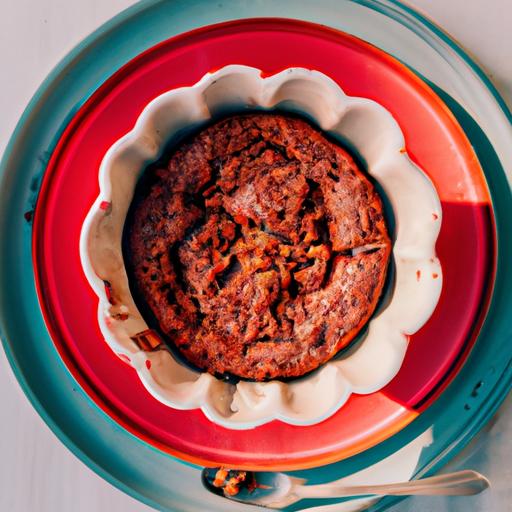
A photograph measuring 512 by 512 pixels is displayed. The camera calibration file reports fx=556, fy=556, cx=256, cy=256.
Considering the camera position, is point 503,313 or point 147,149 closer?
point 147,149

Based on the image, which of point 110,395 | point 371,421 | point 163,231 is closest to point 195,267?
point 163,231

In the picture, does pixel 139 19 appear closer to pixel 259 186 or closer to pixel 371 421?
pixel 259 186

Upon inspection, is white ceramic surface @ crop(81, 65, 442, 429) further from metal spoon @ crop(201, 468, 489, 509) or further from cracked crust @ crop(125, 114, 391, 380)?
metal spoon @ crop(201, 468, 489, 509)

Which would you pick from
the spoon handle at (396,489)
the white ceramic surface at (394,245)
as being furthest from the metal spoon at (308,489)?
the white ceramic surface at (394,245)

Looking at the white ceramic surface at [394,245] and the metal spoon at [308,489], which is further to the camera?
the metal spoon at [308,489]

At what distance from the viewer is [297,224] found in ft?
3.80

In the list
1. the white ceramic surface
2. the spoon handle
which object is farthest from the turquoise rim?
the white ceramic surface

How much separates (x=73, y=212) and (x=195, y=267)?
28cm

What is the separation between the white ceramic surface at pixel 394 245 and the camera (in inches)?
38.3

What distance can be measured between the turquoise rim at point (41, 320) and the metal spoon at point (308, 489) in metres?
0.03

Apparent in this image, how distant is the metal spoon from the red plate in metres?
0.09

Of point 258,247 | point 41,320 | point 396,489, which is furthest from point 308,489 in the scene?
point 41,320

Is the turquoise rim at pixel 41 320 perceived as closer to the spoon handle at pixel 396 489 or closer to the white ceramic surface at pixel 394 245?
the spoon handle at pixel 396 489

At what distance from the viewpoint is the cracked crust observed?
1138 millimetres
